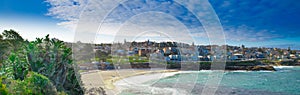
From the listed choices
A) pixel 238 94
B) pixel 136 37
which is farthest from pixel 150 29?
pixel 238 94

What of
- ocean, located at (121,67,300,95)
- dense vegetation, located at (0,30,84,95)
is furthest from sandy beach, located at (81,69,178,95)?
dense vegetation, located at (0,30,84,95)

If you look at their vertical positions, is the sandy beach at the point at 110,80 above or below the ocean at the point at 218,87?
above

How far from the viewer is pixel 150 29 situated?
1490 centimetres

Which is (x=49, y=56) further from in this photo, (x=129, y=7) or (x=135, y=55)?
(x=135, y=55)

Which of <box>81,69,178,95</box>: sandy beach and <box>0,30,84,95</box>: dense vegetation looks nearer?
<box>0,30,84,95</box>: dense vegetation

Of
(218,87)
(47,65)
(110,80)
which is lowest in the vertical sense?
(218,87)

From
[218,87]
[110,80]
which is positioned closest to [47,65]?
[110,80]

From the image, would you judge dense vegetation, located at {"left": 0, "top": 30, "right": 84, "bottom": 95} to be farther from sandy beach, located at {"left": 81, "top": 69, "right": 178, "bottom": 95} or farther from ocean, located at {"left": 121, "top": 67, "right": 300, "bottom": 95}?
ocean, located at {"left": 121, "top": 67, "right": 300, "bottom": 95}

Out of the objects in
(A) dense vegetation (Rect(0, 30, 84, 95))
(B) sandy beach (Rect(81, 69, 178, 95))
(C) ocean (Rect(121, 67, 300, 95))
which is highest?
(A) dense vegetation (Rect(0, 30, 84, 95))

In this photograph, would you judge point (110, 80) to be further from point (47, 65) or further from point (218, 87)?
point (47, 65)

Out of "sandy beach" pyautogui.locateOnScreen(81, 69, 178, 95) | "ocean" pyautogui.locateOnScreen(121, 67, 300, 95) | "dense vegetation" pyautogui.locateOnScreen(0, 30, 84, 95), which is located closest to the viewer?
"dense vegetation" pyautogui.locateOnScreen(0, 30, 84, 95)

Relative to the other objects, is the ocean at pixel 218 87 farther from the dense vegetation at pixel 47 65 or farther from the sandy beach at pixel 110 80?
the dense vegetation at pixel 47 65

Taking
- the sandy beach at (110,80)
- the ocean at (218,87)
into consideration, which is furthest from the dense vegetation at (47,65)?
the ocean at (218,87)

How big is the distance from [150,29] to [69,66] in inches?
248
